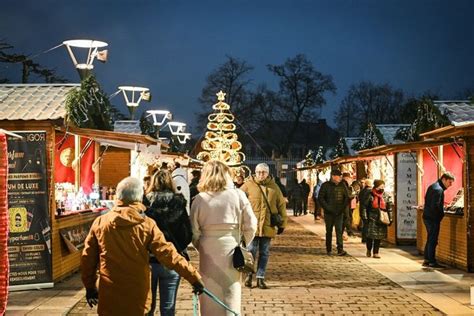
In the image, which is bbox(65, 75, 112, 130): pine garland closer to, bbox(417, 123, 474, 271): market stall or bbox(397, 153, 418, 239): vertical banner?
bbox(417, 123, 474, 271): market stall

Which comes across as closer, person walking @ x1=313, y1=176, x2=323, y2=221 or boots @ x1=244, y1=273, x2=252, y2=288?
boots @ x1=244, y1=273, x2=252, y2=288

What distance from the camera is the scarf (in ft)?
46.3

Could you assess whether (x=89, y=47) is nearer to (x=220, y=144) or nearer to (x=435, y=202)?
Answer: (x=435, y=202)

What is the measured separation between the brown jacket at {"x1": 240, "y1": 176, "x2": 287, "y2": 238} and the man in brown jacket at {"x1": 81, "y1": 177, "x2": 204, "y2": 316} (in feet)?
16.7

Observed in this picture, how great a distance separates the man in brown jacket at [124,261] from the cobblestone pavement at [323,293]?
142 inches

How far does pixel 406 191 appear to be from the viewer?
17125 millimetres

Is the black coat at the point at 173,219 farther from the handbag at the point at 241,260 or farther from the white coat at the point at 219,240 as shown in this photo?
the handbag at the point at 241,260

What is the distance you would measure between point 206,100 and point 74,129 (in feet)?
146

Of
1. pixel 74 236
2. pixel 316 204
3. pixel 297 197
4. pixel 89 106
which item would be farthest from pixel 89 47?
pixel 297 197

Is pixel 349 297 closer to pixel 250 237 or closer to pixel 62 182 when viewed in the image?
pixel 250 237

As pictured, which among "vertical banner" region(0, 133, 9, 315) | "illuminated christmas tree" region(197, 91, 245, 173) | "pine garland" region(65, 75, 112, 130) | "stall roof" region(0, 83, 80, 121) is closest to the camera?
"vertical banner" region(0, 133, 9, 315)

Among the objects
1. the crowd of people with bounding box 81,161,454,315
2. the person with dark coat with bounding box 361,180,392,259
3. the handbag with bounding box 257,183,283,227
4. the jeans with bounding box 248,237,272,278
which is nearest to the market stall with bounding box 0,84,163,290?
the jeans with bounding box 248,237,272,278

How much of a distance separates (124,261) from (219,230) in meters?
1.43

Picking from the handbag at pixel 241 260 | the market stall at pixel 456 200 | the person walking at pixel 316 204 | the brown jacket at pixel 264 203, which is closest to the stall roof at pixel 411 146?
the market stall at pixel 456 200
